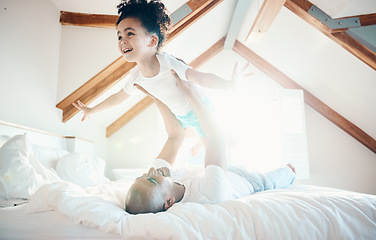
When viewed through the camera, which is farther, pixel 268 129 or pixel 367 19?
pixel 268 129

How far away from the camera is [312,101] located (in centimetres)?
422

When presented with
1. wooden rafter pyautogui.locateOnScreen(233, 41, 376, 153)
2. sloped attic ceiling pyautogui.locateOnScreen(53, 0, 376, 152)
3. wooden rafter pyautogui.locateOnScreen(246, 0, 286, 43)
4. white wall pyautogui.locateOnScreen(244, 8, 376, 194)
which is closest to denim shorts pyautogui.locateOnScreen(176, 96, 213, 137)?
sloped attic ceiling pyautogui.locateOnScreen(53, 0, 376, 152)

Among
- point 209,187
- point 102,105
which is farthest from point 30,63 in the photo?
point 209,187

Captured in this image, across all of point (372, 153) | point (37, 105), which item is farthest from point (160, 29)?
point (372, 153)

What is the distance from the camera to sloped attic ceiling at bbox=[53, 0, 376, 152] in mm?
2521

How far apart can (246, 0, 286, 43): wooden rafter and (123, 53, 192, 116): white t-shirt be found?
4.21 feet

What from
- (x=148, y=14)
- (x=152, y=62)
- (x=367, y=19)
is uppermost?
(x=367, y=19)

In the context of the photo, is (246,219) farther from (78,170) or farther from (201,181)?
(78,170)

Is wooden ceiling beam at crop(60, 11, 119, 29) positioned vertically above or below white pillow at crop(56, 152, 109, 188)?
above

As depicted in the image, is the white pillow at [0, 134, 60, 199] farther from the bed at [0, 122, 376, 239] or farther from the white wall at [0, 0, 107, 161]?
the white wall at [0, 0, 107, 161]

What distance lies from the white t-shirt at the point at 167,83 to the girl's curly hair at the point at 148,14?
168mm

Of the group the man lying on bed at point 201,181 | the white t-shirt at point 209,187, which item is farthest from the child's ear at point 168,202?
the white t-shirt at point 209,187

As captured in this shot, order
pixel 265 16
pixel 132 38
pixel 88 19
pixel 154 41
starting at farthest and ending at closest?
pixel 265 16
pixel 88 19
pixel 154 41
pixel 132 38

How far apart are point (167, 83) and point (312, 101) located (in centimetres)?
332
